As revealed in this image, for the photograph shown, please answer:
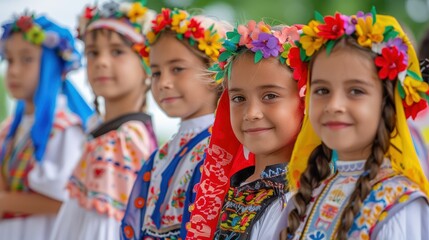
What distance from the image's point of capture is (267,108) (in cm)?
248

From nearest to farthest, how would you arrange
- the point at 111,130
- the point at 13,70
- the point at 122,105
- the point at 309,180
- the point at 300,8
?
1. the point at 309,180
2. the point at 111,130
3. the point at 122,105
4. the point at 13,70
5. the point at 300,8

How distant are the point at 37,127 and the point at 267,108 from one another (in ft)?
6.49

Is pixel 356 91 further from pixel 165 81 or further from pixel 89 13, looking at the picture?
pixel 89 13

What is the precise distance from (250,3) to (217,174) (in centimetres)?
628

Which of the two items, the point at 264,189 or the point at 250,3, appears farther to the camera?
the point at 250,3

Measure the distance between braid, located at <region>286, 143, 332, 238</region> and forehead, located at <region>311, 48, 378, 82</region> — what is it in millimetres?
241

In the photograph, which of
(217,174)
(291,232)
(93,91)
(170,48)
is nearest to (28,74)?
(93,91)

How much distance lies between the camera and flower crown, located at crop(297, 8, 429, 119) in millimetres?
2047

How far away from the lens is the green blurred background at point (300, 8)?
339 inches

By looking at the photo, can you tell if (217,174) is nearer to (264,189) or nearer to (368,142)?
(264,189)

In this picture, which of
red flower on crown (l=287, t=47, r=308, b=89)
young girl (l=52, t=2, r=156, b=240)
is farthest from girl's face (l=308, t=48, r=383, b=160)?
young girl (l=52, t=2, r=156, b=240)

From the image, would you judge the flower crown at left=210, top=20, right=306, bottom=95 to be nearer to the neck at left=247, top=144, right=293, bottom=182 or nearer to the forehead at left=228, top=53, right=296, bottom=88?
the forehead at left=228, top=53, right=296, bottom=88

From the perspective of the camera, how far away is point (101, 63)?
3779mm

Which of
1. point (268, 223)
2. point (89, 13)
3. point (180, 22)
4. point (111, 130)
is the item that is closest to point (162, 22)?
point (180, 22)
